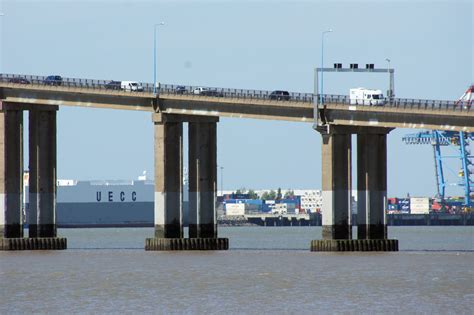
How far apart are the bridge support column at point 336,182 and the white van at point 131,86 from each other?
73.6ft

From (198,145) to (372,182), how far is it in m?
18.9

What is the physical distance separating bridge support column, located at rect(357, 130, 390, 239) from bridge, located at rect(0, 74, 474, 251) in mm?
87

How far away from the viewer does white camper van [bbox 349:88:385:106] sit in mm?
137750

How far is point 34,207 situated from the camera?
15750 centimetres

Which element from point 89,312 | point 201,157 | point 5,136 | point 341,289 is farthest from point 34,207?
point 89,312

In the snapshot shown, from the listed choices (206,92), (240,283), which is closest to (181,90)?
(206,92)

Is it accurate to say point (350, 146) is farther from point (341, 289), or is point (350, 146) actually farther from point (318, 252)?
point (341, 289)

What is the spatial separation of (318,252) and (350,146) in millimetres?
9637

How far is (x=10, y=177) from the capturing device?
15512cm

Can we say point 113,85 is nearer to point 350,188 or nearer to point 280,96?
point 280,96

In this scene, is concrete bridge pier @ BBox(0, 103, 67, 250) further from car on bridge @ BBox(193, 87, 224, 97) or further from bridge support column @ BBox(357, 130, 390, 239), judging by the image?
bridge support column @ BBox(357, 130, 390, 239)

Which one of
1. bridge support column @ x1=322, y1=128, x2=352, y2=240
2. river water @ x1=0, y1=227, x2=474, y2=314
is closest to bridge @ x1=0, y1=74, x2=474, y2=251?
bridge support column @ x1=322, y1=128, x2=352, y2=240

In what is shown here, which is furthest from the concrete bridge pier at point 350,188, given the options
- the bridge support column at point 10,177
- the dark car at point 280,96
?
the bridge support column at point 10,177

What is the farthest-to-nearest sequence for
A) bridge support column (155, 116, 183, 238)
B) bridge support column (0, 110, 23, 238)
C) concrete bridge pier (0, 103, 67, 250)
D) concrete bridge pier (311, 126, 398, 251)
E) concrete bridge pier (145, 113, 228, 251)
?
concrete bridge pier (0, 103, 67, 250)
bridge support column (0, 110, 23, 238)
concrete bridge pier (145, 113, 228, 251)
bridge support column (155, 116, 183, 238)
concrete bridge pier (311, 126, 398, 251)
